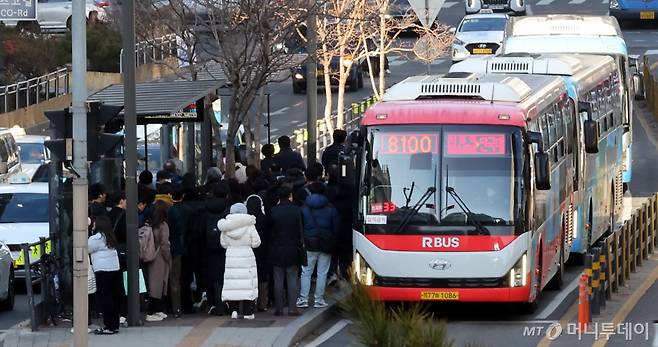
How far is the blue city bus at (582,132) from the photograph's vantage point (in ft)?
78.0

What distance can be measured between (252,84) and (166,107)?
12.6 feet

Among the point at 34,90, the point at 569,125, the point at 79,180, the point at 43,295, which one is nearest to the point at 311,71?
the point at 569,125

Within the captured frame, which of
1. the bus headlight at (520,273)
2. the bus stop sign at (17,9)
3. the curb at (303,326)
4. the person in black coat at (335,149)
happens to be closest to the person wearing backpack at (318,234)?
the curb at (303,326)

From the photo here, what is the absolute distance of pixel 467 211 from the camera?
18.3 metres

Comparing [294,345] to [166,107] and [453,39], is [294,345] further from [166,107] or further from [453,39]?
[453,39]

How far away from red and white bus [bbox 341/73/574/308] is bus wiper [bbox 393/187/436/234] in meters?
0.01

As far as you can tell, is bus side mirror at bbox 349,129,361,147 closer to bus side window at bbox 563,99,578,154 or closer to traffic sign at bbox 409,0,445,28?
bus side window at bbox 563,99,578,154

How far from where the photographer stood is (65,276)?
60.0ft

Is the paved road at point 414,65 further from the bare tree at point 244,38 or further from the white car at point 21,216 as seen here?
the bare tree at point 244,38

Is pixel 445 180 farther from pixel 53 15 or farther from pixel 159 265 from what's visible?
pixel 53 15

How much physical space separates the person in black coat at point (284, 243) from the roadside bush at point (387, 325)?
9.55m

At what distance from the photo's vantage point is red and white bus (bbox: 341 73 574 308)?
1833cm

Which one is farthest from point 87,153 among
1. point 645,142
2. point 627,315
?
point 645,142

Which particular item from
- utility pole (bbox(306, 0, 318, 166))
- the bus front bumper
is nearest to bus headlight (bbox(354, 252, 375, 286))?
the bus front bumper
